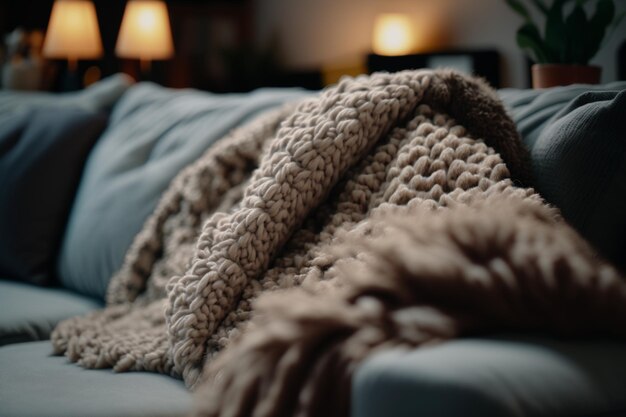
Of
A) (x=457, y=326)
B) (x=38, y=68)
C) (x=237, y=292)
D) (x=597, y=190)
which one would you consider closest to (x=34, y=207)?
(x=237, y=292)

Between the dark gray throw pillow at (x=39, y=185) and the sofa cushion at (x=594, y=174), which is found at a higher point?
the sofa cushion at (x=594, y=174)

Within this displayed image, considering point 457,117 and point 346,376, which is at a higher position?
point 457,117

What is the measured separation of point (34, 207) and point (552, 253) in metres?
1.33

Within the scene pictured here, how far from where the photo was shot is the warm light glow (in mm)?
3623

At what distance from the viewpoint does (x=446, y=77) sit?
0.95 metres

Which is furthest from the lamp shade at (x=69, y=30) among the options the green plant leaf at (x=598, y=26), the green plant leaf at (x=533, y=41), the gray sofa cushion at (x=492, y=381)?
the gray sofa cushion at (x=492, y=381)

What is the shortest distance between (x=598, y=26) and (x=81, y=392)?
96 centimetres

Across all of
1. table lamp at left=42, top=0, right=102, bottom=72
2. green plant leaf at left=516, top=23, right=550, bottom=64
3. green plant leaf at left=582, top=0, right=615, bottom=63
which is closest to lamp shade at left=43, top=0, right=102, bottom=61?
table lamp at left=42, top=0, right=102, bottom=72

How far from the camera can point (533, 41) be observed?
1.33 meters

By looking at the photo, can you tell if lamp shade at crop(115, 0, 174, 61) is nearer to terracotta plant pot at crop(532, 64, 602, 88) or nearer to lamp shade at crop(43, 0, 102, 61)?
lamp shade at crop(43, 0, 102, 61)

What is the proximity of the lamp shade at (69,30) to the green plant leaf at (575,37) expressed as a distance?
2665 millimetres

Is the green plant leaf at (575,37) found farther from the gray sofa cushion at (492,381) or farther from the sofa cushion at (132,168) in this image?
the gray sofa cushion at (492,381)

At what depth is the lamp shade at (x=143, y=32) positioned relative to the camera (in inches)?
138

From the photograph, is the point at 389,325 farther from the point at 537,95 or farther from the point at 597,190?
the point at 537,95
